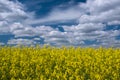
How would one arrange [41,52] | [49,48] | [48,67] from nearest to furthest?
[48,67] → [41,52] → [49,48]

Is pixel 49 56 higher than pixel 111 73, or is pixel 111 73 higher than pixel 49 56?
pixel 49 56

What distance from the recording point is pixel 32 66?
11.4 m

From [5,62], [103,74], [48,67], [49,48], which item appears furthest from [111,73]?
[49,48]

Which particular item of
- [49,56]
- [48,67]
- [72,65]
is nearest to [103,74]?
[72,65]

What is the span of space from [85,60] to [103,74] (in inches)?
53.4

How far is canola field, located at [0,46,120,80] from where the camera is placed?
10367mm

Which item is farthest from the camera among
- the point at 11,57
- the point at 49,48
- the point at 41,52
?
the point at 49,48

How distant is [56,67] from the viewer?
35.2 ft

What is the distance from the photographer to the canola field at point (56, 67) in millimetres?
10367

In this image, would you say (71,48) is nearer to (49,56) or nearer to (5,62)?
(49,56)

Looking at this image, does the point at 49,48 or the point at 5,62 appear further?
the point at 49,48

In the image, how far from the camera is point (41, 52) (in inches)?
523

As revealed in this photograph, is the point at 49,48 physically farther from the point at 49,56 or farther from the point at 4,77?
the point at 4,77

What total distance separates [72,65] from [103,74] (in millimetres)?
1142
